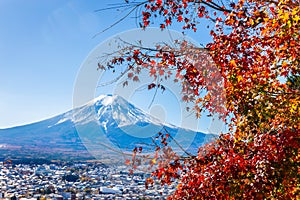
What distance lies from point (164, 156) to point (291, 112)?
234 cm

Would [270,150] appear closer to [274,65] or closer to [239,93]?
[239,93]

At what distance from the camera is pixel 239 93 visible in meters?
6.11

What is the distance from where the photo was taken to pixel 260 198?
4.81 meters

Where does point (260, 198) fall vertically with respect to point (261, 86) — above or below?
below

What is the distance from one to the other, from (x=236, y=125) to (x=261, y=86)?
5.91 feet

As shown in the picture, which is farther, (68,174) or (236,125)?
(68,174)

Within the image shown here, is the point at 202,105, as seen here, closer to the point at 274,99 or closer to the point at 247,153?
the point at 274,99

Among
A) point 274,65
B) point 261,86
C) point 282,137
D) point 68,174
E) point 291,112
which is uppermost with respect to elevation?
point 274,65

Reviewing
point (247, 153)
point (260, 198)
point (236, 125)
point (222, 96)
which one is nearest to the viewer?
point (260, 198)

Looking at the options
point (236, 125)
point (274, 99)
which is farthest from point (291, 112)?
point (236, 125)

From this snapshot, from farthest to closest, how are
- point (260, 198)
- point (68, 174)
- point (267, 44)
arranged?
point (68, 174) < point (267, 44) < point (260, 198)

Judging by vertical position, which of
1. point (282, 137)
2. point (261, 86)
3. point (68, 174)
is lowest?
point (68, 174)

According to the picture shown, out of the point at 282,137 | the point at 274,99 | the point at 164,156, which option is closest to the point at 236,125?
the point at 274,99

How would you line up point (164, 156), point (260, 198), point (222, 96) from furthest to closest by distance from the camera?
point (222, 96) < point (164, 156) < point (260, 198)
